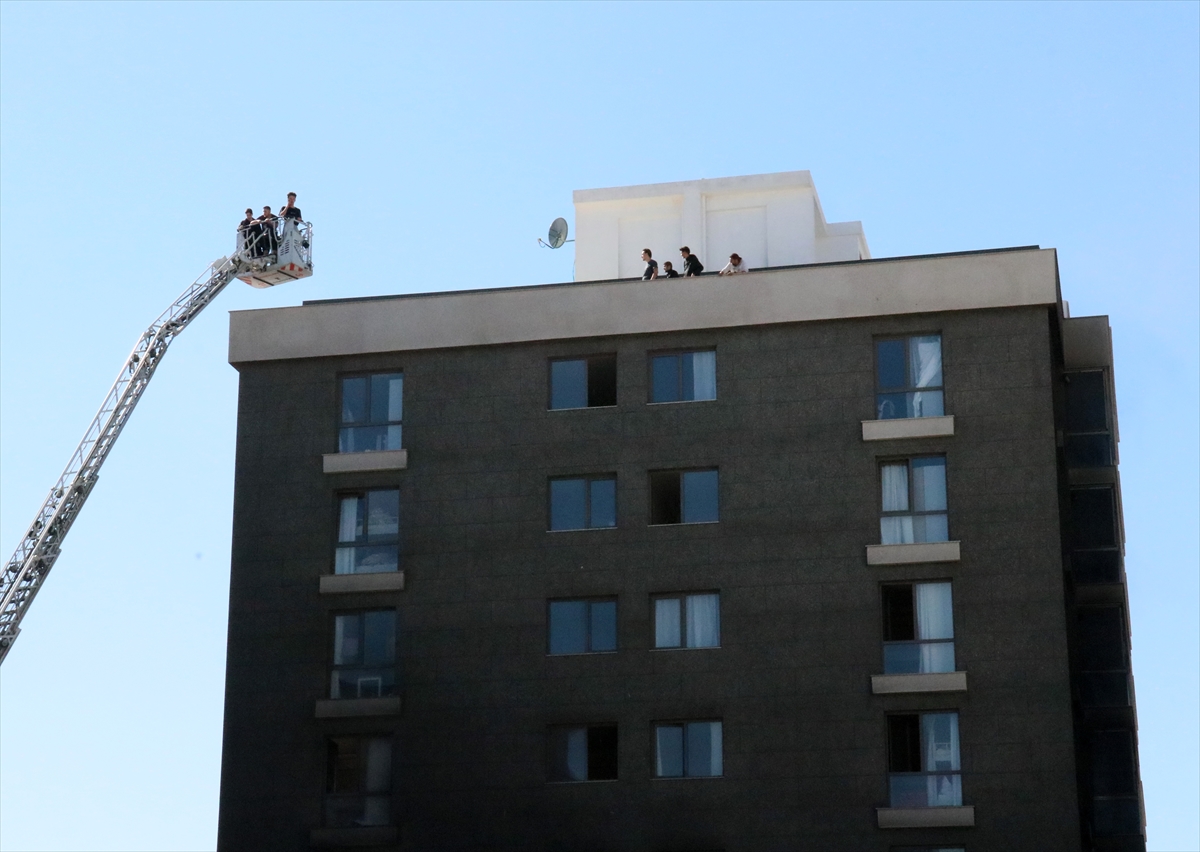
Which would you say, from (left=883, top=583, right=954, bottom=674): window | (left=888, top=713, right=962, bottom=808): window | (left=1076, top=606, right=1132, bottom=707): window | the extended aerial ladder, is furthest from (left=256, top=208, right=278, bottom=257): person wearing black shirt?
(left=1076, top=606, right=1132, bottom=707): window

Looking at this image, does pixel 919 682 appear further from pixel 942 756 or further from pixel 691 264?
pixel 691 264

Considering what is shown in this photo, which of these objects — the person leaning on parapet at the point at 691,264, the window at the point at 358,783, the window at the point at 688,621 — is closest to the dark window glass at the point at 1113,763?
the window at the point at 688,621

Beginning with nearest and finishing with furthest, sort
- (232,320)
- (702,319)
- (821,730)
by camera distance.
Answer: (821,730) < (702,319) < (232,320)

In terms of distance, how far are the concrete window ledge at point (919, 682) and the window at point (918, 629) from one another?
288 mm

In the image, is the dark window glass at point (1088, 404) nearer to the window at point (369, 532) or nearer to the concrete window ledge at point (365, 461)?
the concrete window ledge at point (365, 461)

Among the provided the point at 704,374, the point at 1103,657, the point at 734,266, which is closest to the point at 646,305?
the point at 704,374

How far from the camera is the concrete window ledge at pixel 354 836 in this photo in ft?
174

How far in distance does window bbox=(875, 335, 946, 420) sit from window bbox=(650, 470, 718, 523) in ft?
15.6

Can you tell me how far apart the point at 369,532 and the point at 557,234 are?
1371 centimetres

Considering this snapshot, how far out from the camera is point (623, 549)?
5384 cm

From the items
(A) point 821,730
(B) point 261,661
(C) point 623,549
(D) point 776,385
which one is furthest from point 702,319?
(B) point 261,661

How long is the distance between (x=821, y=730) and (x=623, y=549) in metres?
6.93

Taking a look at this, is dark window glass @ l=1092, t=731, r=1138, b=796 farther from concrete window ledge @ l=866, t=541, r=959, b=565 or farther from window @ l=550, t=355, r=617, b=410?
window @ l=550, t=355, r=617, b=410

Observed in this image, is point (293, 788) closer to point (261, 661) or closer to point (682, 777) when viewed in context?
point (261, 661)
